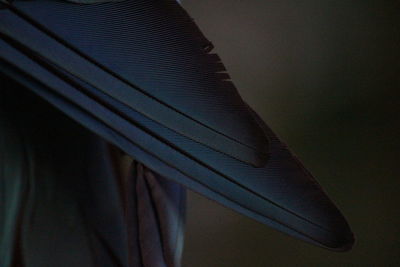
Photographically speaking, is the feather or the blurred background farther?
the blurred background

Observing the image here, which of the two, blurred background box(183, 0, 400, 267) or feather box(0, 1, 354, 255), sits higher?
feather box(0, 1, 354, 255)

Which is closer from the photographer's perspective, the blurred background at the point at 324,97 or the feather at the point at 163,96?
the feather at the point at 163,96

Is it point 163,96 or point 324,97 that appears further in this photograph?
point 324,97

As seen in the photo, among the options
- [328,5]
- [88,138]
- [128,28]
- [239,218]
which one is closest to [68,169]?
[88,138]

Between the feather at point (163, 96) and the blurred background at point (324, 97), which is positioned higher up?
the feather at point (163, 96)

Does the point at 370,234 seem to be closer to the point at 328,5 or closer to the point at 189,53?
the point at 328,5

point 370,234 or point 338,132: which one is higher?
point 338,132

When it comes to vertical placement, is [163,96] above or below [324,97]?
above

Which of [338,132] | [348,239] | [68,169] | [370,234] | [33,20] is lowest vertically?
[370,234]
